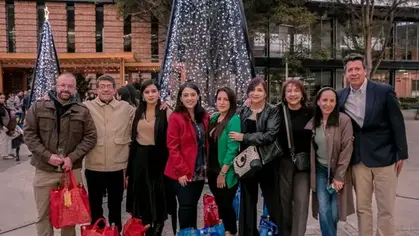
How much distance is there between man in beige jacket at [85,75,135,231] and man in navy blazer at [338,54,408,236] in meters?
2.31

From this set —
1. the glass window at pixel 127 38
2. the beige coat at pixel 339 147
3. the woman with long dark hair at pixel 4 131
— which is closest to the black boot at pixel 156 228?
the beige coat at pixel 339 147

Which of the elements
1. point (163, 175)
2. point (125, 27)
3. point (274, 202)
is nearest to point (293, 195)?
point (274, 202)

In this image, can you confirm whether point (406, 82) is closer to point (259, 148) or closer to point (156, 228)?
point (259, 148)

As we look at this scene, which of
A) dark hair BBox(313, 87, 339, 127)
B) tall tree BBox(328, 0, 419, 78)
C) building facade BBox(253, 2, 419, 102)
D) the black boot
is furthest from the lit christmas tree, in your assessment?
tall tree BBox(328, 0, 419, 78)

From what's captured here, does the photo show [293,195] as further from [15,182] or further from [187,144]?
[15,182]

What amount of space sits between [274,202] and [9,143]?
31.9 ft

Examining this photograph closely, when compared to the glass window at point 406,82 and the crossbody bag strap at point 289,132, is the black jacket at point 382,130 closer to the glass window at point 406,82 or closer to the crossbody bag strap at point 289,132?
the crossbody bag strap at point 289,132

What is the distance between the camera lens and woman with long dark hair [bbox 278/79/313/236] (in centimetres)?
421

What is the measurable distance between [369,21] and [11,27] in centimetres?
2524

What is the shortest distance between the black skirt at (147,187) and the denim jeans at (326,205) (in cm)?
166

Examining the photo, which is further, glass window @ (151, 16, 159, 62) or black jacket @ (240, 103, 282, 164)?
glass window @ (151, 16, 159, 62)

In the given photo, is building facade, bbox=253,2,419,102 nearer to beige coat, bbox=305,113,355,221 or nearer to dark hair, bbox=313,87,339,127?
dark hair, bbox=313,87,339,127

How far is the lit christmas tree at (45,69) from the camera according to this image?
42.7ft

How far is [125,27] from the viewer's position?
32.7m
